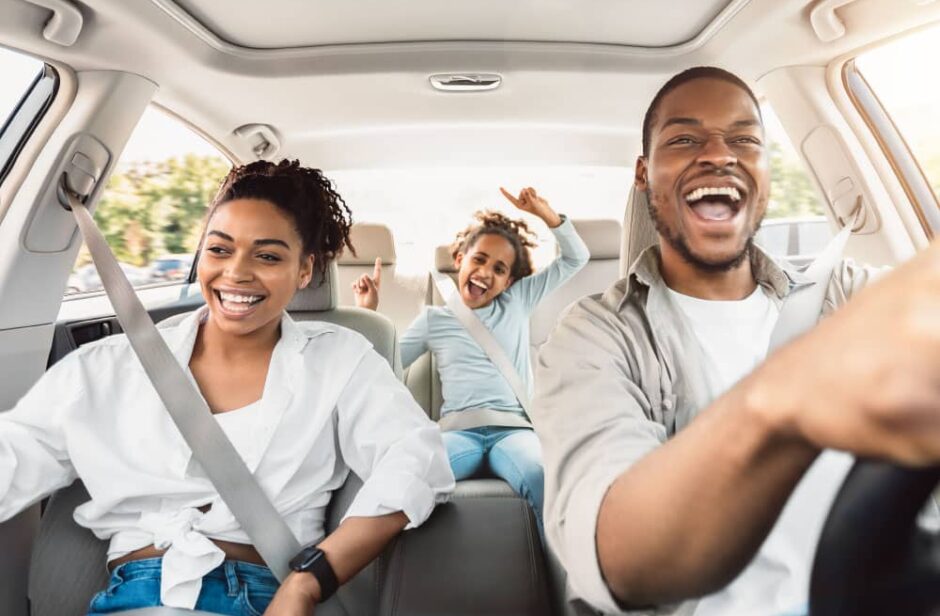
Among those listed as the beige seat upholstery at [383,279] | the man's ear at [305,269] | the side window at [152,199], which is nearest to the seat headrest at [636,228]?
the man's ear at [305,269]

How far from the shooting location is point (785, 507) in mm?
475

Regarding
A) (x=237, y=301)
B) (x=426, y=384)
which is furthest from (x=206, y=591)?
(x=426, y=384)

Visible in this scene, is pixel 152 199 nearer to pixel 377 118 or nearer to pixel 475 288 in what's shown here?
pixel 377 118

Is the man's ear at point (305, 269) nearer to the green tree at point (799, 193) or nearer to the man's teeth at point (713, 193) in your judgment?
the man's teeth at point (713, 193)

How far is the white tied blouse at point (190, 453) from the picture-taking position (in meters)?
1.29

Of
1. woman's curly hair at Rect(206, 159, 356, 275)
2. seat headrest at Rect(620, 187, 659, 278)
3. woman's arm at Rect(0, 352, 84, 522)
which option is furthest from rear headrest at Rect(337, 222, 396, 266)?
woman's arm at Rect(0, 352, 84, 522)

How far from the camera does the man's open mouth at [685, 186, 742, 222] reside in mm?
1212

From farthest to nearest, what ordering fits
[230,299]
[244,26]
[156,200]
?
[156,200] → [244,26] → [230,299]

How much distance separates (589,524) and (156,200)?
1893 millimetres

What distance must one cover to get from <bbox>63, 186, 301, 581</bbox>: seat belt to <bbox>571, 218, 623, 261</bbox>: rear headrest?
217 centimetres

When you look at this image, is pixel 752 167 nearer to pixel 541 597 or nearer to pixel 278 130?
pixel 541 597

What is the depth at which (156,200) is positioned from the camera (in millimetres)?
2174

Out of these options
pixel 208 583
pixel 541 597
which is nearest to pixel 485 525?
pixel 541 597

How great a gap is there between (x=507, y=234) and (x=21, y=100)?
5.42 ft
